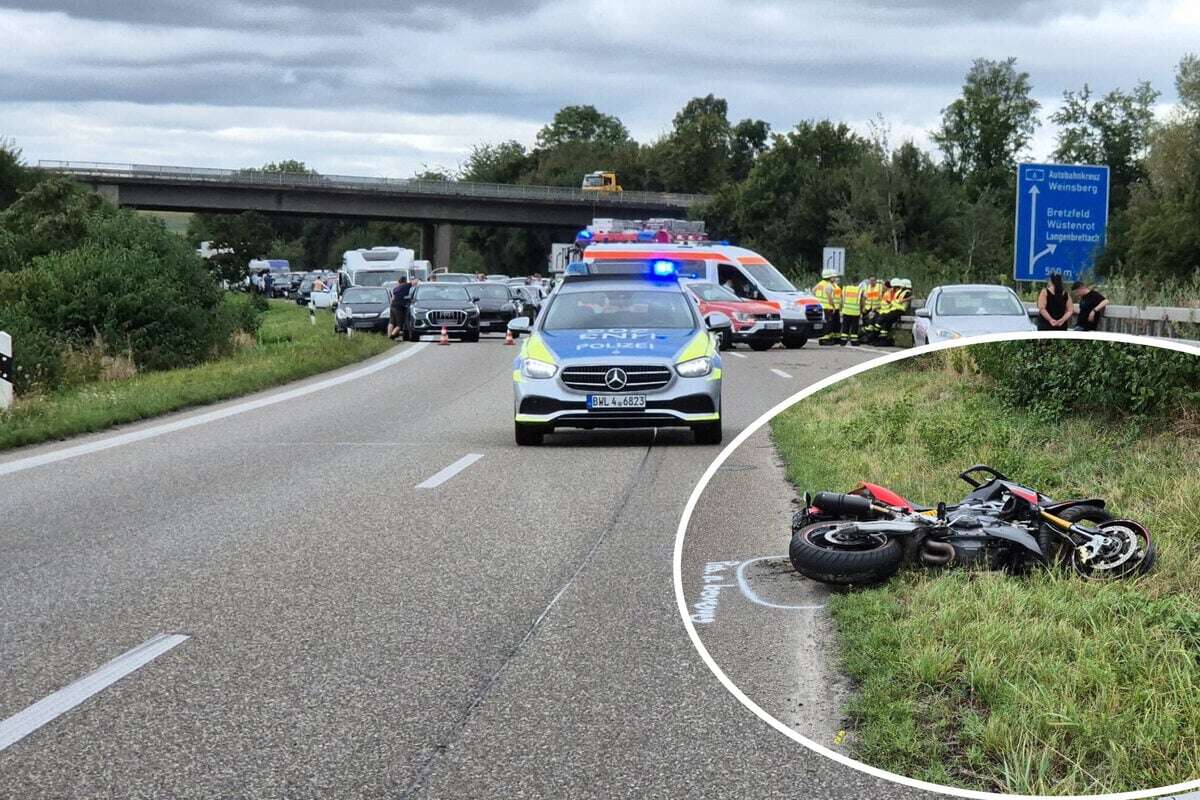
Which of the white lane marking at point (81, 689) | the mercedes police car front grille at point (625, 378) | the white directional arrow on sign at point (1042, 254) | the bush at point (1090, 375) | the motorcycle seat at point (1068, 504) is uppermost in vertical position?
the bush at point (1090, 375)

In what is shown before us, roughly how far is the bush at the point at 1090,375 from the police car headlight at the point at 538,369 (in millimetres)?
12453

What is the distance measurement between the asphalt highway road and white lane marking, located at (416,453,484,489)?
0.29 feet

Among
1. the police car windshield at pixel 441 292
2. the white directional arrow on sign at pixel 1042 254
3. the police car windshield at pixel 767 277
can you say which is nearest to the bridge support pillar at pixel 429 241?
the police car windshield at pixel 441 292

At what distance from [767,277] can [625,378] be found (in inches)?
982

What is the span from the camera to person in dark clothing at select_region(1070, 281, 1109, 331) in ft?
11.9

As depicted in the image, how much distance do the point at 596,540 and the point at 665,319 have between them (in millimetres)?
7272

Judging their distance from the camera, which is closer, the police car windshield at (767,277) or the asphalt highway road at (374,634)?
the asphalt highway road at (374,634)

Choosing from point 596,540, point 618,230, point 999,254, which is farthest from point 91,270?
point 999,254

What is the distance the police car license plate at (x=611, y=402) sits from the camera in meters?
15.8

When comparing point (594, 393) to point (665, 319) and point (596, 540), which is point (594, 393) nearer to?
point (665, 319)

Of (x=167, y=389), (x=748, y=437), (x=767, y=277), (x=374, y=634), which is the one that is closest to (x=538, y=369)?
(x=374, y=634)

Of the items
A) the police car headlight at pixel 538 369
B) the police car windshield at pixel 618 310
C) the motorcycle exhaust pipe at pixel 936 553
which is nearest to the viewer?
the motorcycle exhaust pipe at pixel 936 553

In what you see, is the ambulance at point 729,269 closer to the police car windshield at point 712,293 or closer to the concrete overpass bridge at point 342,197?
the police car windshield at point 712,293

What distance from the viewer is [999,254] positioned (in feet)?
319
